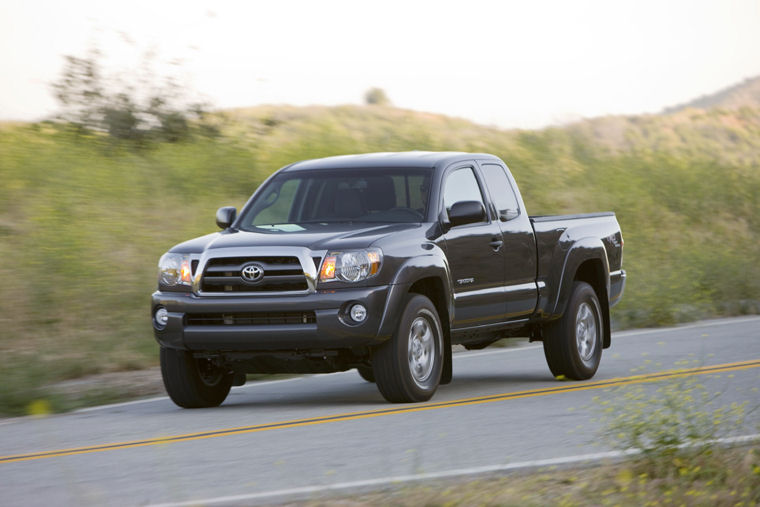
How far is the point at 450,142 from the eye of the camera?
33.6 m

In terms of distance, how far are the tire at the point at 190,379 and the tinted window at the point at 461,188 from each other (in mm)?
2293

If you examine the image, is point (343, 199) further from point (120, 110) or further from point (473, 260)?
point (120, 110)

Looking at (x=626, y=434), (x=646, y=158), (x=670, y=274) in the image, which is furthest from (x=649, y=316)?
(x=646, y=158)

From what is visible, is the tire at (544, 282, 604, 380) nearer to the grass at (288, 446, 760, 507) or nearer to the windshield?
the windshield

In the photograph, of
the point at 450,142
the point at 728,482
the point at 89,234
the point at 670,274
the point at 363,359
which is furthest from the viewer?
the point at 450,142

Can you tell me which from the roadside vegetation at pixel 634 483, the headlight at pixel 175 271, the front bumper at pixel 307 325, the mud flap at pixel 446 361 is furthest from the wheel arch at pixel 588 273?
the roadside vegetation at pixel 634 483

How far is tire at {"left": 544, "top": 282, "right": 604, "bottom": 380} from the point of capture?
12.5m

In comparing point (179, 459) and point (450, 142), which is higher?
point (450, 142)

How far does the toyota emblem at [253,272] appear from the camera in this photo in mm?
10273

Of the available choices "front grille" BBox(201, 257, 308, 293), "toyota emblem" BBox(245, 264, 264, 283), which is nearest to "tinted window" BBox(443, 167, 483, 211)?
"front grille" BBox(201, 257, 308, 293)

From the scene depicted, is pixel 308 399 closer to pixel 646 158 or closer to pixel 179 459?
pixel 179 459

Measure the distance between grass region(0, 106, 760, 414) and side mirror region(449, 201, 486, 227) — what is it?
12.2 feet

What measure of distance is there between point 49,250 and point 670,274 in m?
10.1

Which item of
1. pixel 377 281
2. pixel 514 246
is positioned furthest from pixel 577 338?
pixel 377 281
